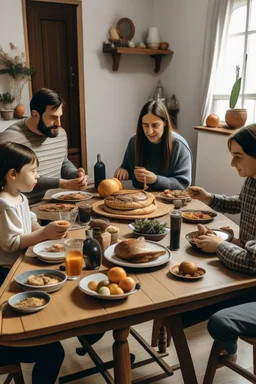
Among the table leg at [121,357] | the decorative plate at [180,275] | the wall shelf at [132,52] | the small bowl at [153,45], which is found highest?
the small bowl at [153,45]

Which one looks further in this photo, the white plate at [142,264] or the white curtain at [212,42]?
the white curtain at [212,42]

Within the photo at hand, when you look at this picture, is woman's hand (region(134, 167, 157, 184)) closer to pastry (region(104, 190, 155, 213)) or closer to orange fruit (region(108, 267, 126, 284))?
pastry (region(104, 190, 155, 213))

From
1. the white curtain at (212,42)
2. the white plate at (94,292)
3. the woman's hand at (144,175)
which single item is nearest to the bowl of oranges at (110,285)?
the white plate at (94,292)

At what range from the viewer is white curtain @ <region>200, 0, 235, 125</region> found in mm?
3648

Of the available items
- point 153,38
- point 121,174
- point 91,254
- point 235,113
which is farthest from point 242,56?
point 91,254

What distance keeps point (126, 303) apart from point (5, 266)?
0.66 meters

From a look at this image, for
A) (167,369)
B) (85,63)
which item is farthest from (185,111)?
(167,369)

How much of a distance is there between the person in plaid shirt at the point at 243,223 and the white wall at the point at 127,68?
280 centimetres

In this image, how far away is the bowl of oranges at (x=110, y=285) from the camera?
1.18 m

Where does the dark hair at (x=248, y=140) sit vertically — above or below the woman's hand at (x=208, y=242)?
above

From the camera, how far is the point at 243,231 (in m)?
1.66

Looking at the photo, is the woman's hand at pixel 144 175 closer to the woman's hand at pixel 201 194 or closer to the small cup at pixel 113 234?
the woman's hand at pixel 201 194

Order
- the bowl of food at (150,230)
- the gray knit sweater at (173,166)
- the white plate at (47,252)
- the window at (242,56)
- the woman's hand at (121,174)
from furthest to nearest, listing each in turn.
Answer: the window at (242,56) < the woman's hand at (121,174) < the gray knit sweater at (173,166) < the bowl of food at (150,230) < the white plate at (47,252)

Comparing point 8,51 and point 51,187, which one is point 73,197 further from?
point 8,51
